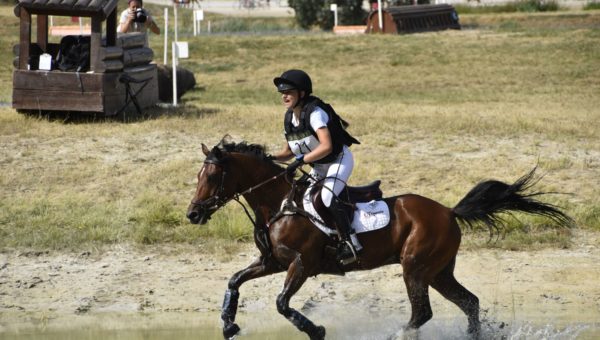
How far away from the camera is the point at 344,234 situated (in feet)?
28.1

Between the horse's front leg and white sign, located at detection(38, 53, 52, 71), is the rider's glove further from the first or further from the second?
white sign, located at detection(38, 53, 52, 71)

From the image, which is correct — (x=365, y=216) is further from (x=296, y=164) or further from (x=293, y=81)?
(x=293, y=81)

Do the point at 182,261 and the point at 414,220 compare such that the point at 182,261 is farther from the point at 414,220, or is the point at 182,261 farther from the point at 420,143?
the point at 420,143

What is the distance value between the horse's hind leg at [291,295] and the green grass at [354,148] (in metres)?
3.60

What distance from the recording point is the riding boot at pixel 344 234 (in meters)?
8.55

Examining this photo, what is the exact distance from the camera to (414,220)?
8758 millimetres

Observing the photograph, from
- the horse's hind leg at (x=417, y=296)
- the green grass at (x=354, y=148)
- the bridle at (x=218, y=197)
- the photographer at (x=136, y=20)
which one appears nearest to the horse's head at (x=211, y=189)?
the bridle at (x=218, y=197)

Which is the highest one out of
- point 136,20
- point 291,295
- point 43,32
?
point 136,20

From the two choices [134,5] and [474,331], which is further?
[134,5]

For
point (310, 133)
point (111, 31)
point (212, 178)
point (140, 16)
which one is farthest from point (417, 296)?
point (140, 16)

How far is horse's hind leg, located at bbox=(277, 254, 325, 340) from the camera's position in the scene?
328 inches

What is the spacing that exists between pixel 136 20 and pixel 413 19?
53.1 feet

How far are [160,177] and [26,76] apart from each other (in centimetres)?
381

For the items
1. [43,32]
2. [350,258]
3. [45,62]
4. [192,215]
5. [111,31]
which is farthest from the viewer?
[43,32]
